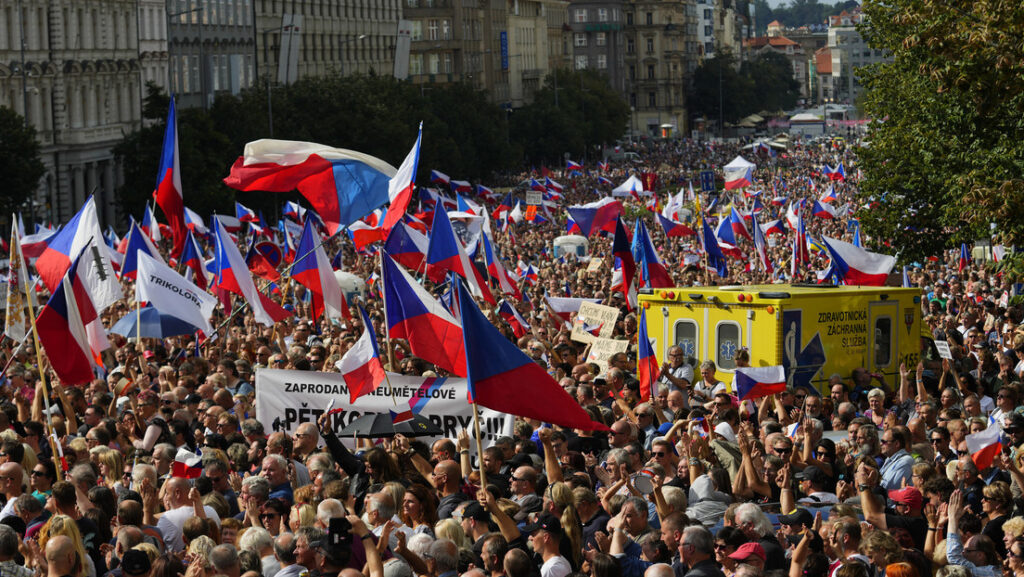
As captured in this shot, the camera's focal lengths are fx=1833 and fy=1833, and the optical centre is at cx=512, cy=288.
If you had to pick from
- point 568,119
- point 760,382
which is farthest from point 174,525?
point 568,119

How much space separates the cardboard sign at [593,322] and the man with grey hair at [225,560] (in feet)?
36.7

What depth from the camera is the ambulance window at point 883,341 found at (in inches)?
719

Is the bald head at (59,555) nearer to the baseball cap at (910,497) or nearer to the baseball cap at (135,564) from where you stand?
the baseball cap at (135,564)

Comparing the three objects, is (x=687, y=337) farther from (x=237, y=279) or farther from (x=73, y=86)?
(x=73, y=86)

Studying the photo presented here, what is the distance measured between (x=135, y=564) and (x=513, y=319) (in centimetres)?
1351

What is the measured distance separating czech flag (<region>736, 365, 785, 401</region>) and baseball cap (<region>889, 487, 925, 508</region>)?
4.97 metres

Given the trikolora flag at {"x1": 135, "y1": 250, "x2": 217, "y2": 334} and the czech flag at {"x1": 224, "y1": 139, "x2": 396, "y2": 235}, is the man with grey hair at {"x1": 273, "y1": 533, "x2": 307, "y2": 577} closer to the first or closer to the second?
A: the trikolora flag at {"x1": 135, "y1": 250, "x2": 217, "y2": 334}

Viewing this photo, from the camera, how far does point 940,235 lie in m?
33.2

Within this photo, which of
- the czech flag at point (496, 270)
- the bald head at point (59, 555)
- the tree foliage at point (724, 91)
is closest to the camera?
the bald head at point (59, 555)

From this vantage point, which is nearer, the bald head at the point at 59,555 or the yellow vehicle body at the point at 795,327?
the bald head at the point at 59,555

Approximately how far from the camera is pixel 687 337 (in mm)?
18234

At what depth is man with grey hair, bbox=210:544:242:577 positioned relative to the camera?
8.84 meters

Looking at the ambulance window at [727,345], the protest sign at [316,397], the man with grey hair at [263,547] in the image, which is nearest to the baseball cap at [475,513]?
the man with grey hair at [263,547]

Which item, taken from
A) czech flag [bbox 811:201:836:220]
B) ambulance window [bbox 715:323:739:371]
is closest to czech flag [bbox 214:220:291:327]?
ambulance window [bbox 715:323:739:371]
